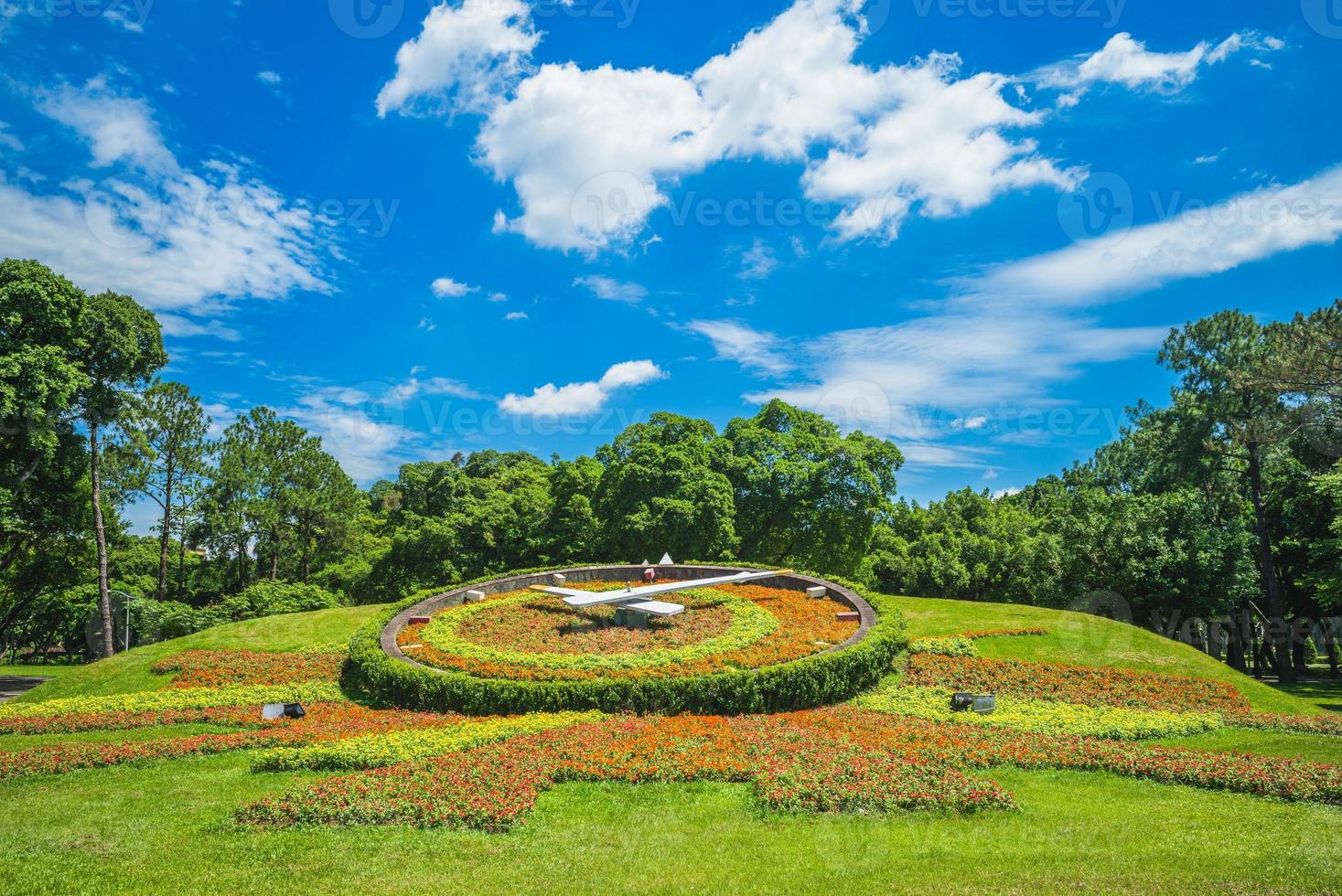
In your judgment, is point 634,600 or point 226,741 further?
point 634,600

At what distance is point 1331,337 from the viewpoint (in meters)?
17.8

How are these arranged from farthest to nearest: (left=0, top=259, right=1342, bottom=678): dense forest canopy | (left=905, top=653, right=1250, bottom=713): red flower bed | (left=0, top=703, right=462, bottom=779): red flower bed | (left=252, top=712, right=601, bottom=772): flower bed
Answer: (left=0, top=259, right=1342, bottom=678): dense forest canopy, (left=905, top=653, right=1250, bottom=713): red flower bed, (left=0, top=703, right=462, bottom=779): red flower bed, (left=252, top=712, right=601, bottom=772): flower bed

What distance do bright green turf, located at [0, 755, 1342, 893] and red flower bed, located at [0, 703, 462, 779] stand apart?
1.87m

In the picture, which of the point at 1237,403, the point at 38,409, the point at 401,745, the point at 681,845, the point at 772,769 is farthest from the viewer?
the point at 1237,403

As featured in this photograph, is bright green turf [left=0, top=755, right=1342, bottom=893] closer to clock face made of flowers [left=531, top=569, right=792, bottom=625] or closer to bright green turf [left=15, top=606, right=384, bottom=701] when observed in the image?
clock face made of flowers [left=531, top=569, right=792, bottom=625]

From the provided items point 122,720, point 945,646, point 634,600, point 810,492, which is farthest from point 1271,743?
point 122,720

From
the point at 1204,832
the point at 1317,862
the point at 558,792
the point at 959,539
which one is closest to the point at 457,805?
the point at 558,792

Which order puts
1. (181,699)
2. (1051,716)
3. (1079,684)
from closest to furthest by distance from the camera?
(1051,716), (181,699), (1079,684)

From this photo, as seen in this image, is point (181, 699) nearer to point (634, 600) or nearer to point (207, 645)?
point (207, 645)

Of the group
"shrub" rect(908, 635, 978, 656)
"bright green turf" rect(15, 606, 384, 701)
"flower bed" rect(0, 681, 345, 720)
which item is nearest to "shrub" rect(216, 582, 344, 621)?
"bright green turf" rect(15, 606, 384, 701)

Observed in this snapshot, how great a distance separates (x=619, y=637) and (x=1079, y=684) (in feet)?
34.6

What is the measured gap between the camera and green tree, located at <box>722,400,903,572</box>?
97.8ft

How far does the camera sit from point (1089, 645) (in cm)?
1897

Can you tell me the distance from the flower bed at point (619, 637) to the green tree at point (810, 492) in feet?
30.1
